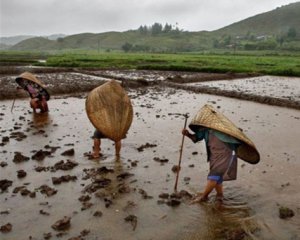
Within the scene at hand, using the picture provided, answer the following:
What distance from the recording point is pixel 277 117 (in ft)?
38.0

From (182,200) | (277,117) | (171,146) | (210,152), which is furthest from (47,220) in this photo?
(277,117)

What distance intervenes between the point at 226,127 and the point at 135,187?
1931mm

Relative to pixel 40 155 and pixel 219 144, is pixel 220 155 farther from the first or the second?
pixel 40 155

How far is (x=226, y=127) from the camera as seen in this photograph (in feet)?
16.1

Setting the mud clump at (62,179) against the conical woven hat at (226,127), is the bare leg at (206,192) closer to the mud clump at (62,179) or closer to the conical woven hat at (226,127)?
the conical woven hat at (226,127)

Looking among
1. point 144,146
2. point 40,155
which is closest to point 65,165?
point 40,155

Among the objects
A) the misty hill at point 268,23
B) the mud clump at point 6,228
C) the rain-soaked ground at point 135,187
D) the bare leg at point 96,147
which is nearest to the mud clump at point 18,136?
the rain-soaked ground at point 135,187

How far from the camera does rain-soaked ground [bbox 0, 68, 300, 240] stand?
15.1 feet

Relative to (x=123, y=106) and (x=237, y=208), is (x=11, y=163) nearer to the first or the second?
(x=123, y=106)

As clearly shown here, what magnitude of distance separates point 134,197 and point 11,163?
290 cm

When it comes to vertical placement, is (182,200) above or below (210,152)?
below

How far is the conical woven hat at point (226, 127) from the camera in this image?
16.0ft

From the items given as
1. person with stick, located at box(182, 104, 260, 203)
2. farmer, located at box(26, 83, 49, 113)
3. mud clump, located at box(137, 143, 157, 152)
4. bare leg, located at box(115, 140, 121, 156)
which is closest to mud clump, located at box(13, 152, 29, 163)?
bare leg, located at box(115, 140, 121, 156)

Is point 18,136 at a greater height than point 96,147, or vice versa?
point 96,147
